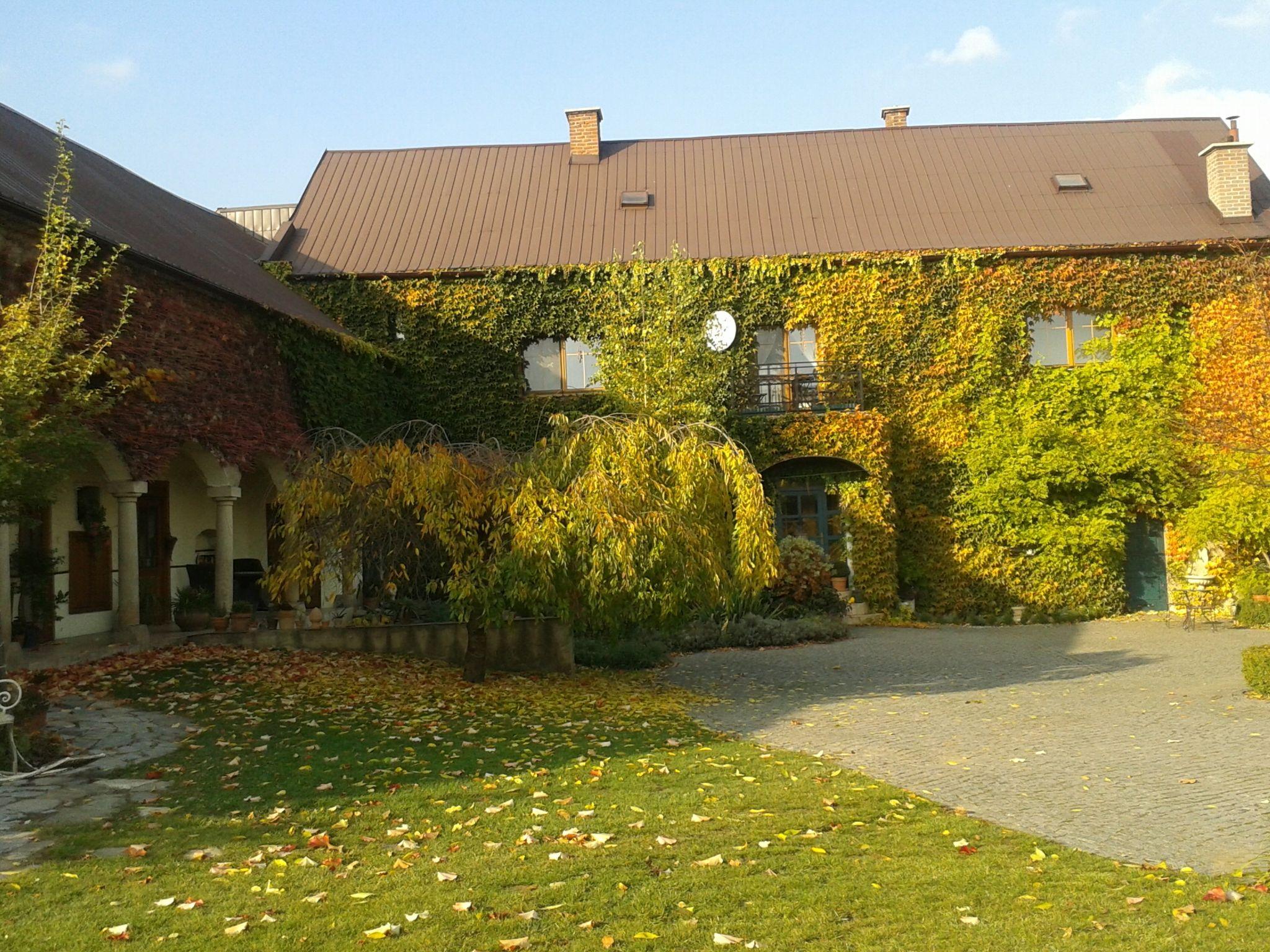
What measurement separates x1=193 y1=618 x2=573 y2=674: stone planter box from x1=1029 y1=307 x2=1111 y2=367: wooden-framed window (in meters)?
12.3

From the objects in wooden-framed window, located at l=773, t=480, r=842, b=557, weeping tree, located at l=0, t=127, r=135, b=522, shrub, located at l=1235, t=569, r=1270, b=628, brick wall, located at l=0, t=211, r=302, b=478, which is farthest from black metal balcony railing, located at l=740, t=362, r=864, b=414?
weeping tree, located at l=0, t=127, r=135, b=522

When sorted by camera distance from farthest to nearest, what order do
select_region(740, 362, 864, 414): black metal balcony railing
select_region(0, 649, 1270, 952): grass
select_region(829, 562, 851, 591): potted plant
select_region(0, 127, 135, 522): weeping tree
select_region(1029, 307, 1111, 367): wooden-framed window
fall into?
select_region(1029, 307, 1111, 367): wooden-framed window, select_region(740, 362, 864, 414): black metal balcony railing, select_region(829, 562, 851, 591): potted plant, select_region(0, 127, 135, 522): weeping tree, select_region(0, 649, 1270, 952): grass

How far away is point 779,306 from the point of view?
70.0 ft

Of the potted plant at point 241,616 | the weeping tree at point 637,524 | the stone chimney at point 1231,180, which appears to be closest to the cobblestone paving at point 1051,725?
the weeping tree at point 637,524

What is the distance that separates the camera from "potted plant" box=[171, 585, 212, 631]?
14.2m

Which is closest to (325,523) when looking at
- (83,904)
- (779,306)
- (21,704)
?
(21,704)

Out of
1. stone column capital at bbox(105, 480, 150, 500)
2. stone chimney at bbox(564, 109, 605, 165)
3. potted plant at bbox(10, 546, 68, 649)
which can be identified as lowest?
potted plant at bbox(10, 546, 68, 649)

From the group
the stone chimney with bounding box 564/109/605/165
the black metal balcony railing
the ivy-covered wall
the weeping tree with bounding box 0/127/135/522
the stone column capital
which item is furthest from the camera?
the stone chimney with bounding box 564/109/605/165

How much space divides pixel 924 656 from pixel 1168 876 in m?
9.74

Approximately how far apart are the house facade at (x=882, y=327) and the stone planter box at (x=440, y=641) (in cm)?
680

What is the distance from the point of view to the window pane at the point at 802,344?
2150cm

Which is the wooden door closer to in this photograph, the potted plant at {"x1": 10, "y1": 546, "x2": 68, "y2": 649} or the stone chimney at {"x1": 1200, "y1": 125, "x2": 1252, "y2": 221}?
the potted plant at {"x1": 10, "y1": 546, "x2": 68, "y2": 649}

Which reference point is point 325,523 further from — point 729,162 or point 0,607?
point 729,162

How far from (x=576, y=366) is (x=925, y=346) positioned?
21.2 ft
